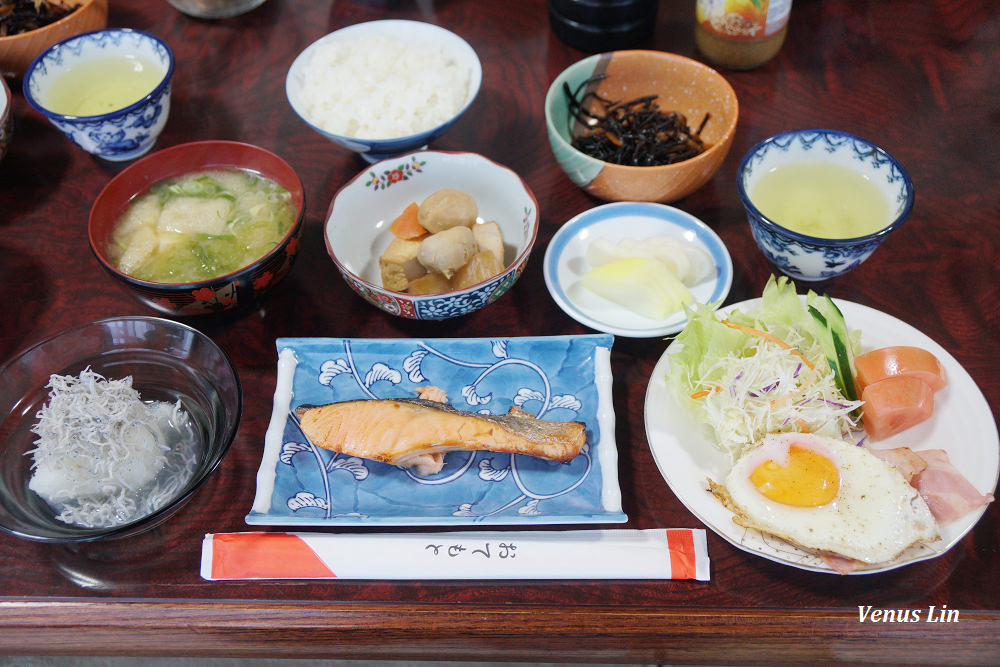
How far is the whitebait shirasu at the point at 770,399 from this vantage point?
133 centimetres

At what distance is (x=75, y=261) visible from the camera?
5.71 ft

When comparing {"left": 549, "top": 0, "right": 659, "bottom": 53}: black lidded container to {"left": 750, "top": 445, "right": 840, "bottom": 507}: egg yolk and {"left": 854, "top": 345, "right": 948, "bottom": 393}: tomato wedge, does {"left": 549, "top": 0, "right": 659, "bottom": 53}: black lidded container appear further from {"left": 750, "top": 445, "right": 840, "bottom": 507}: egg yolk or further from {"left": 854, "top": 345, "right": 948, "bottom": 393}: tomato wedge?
{"left": 750, "top": 445, "right": 840, "bottom": 507}: egg yolk

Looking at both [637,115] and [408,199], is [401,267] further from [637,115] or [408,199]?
[637,115]

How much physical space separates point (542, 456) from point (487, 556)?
0.66ft

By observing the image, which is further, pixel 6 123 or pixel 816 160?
pixel 6 123

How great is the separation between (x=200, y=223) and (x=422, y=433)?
2.61 ft

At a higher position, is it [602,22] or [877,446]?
[602,22]

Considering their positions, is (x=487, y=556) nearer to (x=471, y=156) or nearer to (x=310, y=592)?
(x=310, y=592)

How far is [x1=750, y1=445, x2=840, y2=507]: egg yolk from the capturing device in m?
1.21

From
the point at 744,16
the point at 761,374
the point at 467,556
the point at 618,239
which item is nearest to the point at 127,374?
the point at 467,556

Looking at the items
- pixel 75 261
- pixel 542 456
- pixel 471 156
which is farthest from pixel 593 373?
pixel 75 261

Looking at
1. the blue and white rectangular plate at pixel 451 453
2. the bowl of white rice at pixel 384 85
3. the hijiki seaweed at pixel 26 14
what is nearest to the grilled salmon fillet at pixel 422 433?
the blue and white rectangular plate at pixel 451 453

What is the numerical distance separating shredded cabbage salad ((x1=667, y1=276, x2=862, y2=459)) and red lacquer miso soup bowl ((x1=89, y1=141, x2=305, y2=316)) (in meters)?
0.89

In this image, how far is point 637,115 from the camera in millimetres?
1895
